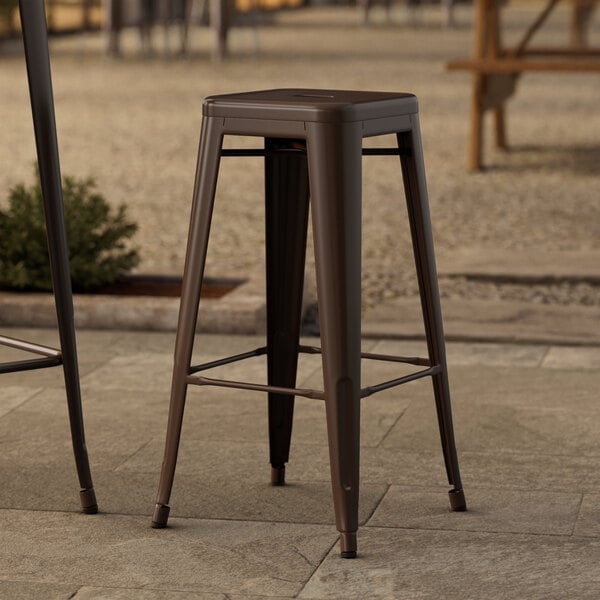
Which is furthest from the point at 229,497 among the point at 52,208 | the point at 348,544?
the point at 52,208

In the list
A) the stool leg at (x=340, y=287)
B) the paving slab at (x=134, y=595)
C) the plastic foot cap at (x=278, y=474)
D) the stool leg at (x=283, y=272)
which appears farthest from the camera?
the plastic foot cap at (x=278, y=474)

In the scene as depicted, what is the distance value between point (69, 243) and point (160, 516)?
2.05m

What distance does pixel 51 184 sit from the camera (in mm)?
2771

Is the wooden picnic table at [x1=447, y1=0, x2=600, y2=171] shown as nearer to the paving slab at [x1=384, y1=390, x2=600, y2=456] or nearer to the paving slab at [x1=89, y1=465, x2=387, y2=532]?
the paving slab at [x1=384, y1=390, x2=600, y2=456]

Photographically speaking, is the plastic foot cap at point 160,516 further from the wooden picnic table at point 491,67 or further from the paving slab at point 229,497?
the wooden picnic table at point 491,67

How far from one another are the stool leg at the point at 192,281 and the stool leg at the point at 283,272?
0.21 metres

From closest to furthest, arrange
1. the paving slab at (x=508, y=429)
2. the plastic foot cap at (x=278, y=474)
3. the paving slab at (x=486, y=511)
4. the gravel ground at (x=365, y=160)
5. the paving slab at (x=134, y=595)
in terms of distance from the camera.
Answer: the paving slab at (x=134, y=595)
the paving slab at (x=486, y=511)
the plastic foot cap at (x=278, y=474)
the paving slab at (x=508, y=429)
the gravel ground at (x=365, y=160)

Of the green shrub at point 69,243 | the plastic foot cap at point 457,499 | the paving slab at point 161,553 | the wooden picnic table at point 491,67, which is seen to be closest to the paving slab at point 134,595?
the paving slab at point 161,553

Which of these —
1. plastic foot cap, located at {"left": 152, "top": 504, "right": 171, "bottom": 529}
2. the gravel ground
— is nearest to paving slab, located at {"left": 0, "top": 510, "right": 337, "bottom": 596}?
plastic foot cap, located at {"left": 152, "top": 504, "right": 171, "bottom": 529}

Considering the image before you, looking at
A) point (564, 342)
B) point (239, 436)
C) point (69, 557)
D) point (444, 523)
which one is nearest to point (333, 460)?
point (444, 523)

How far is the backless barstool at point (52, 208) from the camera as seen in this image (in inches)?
108

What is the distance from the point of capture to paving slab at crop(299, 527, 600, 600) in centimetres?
246

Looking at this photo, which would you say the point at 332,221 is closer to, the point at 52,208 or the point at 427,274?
the point at 427,274

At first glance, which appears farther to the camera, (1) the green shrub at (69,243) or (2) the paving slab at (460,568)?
(1) the green shrub at (69,243)
